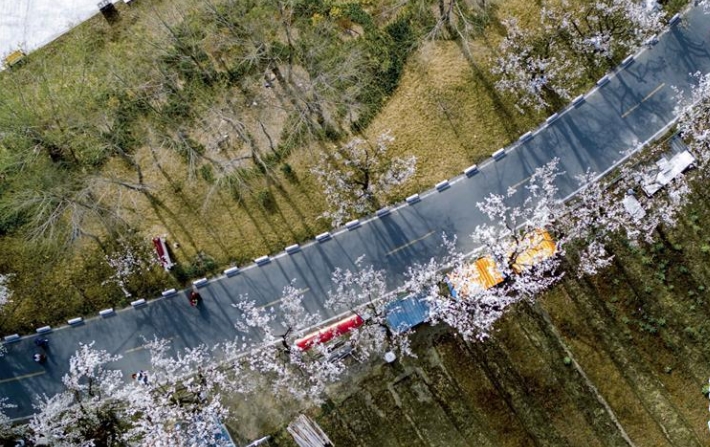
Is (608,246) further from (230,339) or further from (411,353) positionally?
(230,339)

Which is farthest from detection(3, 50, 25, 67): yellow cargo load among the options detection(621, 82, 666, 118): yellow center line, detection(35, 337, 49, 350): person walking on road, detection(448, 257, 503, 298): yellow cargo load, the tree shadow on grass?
Answer: detection(621, 82, 666, 118): yellow center line

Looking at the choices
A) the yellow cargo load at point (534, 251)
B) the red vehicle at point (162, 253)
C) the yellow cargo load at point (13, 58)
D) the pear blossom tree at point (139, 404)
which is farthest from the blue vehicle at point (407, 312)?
the yellow cargo load at point (13, 58)

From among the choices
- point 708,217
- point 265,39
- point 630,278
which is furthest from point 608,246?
point 265,39

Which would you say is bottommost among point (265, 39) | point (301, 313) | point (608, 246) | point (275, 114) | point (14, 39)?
point (608, 246)

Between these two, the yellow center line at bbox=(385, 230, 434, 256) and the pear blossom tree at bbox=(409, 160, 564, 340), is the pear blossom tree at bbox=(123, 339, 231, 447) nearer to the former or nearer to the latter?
the yellow center line at bbox=(385, 230, 434, 256)

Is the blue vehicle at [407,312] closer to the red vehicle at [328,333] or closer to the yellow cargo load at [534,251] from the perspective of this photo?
the red vehicle at [328,333]

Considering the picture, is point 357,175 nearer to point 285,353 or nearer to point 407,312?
point 407,312

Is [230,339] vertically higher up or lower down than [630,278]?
higher up
